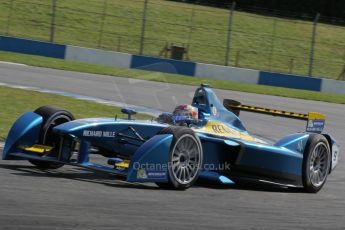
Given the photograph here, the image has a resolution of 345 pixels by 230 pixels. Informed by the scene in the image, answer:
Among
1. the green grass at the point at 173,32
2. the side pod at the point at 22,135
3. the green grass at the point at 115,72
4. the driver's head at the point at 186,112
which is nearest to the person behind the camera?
the side pod at the point at 22,135

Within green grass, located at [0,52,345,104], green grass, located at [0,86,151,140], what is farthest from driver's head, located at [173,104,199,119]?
green grass, located at [0,52,345,104]

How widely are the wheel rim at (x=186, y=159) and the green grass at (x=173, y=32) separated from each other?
23.7 m

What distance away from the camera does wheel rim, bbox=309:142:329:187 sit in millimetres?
10094

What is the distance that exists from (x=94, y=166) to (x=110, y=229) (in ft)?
7.99

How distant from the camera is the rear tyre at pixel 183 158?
8648 mm

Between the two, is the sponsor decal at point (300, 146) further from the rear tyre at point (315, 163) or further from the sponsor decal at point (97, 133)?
the sponsor decal at point (97, 133)

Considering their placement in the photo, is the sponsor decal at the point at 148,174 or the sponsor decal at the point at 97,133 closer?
the sponsor decal at the point at 148,174

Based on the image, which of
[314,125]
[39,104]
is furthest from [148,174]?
[39,104]

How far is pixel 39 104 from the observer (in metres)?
15.1

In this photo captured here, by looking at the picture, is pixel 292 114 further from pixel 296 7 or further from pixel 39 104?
pixel 296 7

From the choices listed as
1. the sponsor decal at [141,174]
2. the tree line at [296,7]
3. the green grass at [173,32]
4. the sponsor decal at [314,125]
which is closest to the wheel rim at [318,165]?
the sponsor decal at [314,125]

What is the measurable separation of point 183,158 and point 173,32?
2687cm

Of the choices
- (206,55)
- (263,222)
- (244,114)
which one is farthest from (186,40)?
(263,222)

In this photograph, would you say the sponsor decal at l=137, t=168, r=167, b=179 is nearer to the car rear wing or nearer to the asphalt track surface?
the asphalt track surface
